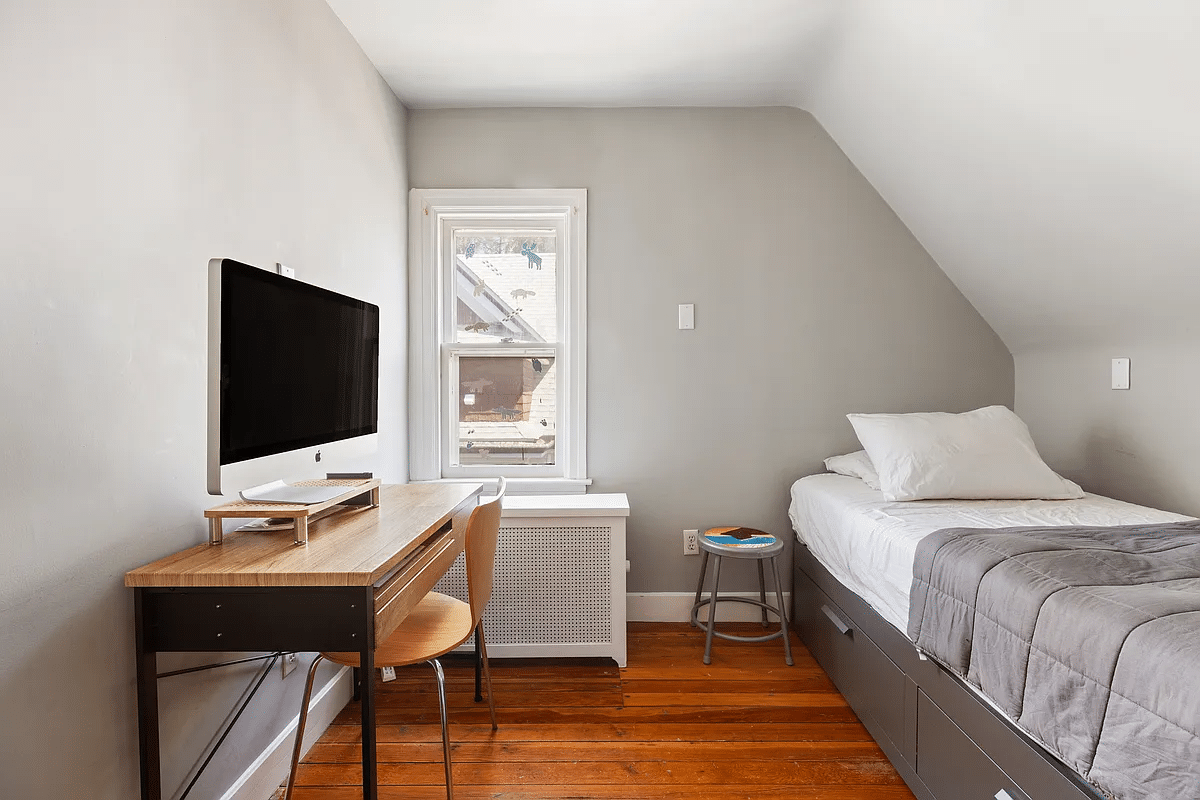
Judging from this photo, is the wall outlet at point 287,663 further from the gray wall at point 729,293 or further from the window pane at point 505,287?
the window pane at point 505,287

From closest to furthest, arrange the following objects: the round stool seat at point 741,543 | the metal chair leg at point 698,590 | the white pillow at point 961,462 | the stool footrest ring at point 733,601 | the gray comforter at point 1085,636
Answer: the gray comforter at point 1085,636
the white pillow at point 961,462
the round stool seat at point 741,543
the stool footrest ring at point 733,601
the metal chair leg at point 698,590

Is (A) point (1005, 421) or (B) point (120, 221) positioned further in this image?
(A) point (1005, 421)

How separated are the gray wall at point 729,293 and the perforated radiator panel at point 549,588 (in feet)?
1.66

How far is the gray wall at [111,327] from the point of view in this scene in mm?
1138

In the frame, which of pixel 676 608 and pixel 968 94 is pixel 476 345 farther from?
pixel 968 94

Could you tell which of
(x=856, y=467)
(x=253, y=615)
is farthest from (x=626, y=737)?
(x=856, y=467)

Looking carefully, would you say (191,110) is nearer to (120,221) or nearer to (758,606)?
(120,221)

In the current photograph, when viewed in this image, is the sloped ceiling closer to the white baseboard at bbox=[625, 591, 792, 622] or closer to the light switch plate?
the light switch plate

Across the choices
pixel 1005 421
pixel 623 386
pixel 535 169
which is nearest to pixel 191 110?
pixel 535 169

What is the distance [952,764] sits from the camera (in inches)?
65.3

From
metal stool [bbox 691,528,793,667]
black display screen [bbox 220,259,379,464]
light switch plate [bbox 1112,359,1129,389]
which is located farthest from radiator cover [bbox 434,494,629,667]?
light switch plate [bbox 1112,359,1129,389]

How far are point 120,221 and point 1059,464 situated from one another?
3399 millimetres

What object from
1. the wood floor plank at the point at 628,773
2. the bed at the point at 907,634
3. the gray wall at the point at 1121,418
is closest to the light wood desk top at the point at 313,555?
the wood floor plank at the point at 628,773

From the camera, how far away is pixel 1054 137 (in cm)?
207
